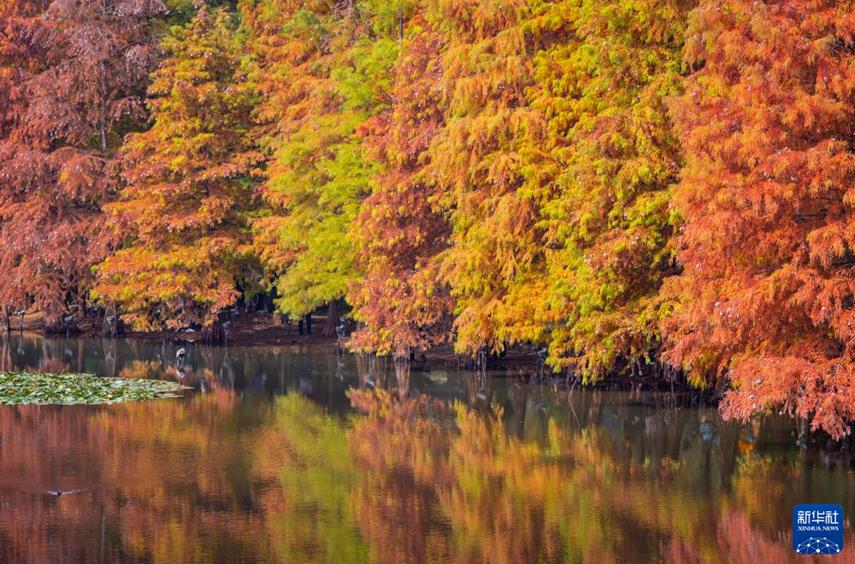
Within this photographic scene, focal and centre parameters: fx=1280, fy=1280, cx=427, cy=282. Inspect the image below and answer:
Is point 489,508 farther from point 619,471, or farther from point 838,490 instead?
point 838,490

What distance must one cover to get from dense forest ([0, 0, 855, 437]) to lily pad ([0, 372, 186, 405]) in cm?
787

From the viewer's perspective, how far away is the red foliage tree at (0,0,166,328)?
1976 inches

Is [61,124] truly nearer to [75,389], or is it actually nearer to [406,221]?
[406,221]

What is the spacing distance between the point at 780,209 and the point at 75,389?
717 inches

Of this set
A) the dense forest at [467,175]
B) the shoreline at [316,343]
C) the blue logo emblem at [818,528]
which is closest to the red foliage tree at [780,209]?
the dense forest at [467,175]

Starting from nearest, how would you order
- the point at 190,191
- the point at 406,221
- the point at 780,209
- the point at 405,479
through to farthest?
1. the point at 405,479
2. the point at 780,209
3. the point at 406,221
4. the point at 190,191

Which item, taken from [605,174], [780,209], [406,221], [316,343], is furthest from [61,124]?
[780,209]

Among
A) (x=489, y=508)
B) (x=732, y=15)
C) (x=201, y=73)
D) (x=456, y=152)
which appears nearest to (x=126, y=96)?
(x=201, y=73)

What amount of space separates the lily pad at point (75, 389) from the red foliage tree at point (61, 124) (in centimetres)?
1590

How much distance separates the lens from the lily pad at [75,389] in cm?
3012

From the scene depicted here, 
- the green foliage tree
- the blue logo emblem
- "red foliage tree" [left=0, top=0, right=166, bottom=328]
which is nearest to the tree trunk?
"red foliage tree" [left=0, top=0, right=166, bottom=328]

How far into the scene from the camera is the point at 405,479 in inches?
803

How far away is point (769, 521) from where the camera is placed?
1742cm

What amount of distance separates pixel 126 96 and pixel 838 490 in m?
39.2
